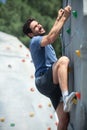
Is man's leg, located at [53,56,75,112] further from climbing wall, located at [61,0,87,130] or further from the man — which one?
climbing wall, located at [61,0,87,130]

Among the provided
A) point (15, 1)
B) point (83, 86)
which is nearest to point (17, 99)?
point (83, 86)

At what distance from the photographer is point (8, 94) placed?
39.0 feet

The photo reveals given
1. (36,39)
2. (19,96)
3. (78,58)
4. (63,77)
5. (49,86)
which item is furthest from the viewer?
(19,96)

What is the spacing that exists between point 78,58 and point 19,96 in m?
6.65

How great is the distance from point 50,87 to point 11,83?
6.87 meters

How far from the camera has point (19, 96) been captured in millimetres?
11914

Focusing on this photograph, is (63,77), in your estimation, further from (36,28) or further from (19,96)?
(19,96)

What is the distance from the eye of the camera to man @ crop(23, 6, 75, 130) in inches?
209

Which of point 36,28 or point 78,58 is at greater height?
point 36,28

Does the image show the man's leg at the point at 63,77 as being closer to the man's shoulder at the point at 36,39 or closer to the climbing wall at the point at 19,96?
the man's shoulder at the point at 36,39

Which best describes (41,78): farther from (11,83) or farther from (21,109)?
(11,83)

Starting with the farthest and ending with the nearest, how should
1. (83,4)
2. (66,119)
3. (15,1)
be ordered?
1. (15,1)
2. (66,119)
3. (83,4)

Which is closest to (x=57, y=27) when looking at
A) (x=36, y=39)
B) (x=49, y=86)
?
(x=36, y=39)

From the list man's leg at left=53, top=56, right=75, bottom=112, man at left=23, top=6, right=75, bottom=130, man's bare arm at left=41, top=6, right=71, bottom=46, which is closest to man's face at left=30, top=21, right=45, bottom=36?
man at left=23, top=6, right=75, bottom=130
